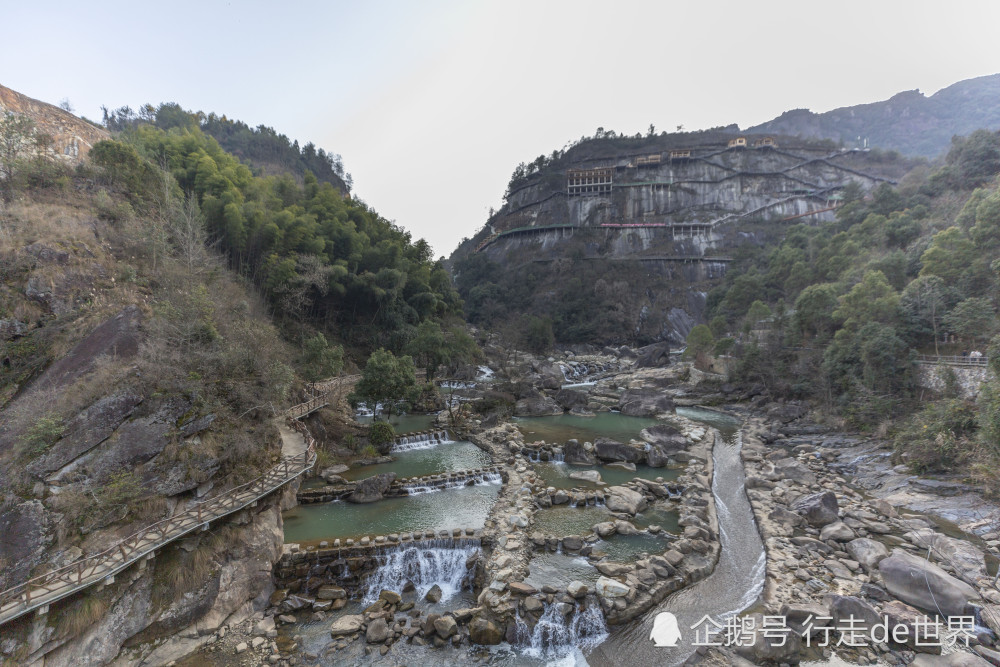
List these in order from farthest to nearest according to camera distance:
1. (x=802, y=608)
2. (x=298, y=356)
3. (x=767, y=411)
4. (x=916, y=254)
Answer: (x=767, y=411) < (x=916, y=254) < (x=298, y=356) < (x=802, y=608)

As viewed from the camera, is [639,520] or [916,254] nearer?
[639,520]

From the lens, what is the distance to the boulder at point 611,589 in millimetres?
8836

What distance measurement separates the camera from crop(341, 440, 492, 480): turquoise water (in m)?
16.0

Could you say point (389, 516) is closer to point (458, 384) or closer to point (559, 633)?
point (559, 633)

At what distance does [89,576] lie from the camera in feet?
22.0

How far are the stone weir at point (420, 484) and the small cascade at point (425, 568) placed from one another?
3955mm

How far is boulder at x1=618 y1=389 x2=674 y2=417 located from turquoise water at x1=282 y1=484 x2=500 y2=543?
50.1 feet

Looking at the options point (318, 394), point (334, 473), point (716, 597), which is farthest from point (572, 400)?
point (716, 597)

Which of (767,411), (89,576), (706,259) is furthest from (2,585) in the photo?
(706,259)

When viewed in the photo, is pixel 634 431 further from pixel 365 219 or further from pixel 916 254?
pixel 365 219

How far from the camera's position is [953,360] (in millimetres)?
17000

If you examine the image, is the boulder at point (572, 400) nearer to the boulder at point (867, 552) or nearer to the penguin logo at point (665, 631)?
the boulder at point (867, 552)

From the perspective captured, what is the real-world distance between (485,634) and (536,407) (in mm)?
18393

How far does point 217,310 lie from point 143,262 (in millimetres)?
3317
